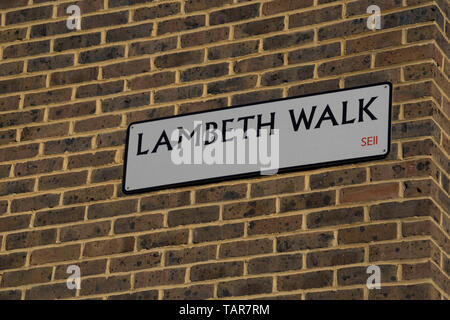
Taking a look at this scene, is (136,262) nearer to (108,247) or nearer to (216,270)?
(108,247)

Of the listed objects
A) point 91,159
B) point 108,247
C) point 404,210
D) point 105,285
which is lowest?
point 105,285

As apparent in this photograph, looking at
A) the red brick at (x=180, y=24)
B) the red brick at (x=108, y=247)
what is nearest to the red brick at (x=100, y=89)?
the red brick at (x=180, y=24)

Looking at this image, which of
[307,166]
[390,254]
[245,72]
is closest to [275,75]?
[245,72]

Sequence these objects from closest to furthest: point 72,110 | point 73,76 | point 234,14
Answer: point 234,14 < point 72,110 < point 73,76

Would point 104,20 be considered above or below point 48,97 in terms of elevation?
above

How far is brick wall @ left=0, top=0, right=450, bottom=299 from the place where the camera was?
20.3 ft

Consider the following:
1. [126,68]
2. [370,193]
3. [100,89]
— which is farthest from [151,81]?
[370,193]

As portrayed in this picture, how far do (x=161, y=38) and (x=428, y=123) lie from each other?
1.61 m

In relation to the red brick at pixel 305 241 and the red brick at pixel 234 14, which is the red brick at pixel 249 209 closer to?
the red brick at pixel 305 241

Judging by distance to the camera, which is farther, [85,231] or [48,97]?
[48,97]

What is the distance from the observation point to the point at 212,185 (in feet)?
21.6

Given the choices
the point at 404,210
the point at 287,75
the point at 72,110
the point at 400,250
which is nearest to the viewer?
the point at 400,250

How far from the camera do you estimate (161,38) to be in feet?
23.3

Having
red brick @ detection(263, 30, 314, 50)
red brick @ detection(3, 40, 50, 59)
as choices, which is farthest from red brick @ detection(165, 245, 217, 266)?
red brick @ detection(3, 40, 50, 59)
